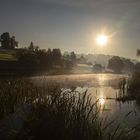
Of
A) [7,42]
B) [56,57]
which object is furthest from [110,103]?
[7,42]

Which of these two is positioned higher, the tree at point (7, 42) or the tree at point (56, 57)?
the tree at point (7, 42)

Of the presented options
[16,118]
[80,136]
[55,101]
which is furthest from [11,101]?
[80,136]

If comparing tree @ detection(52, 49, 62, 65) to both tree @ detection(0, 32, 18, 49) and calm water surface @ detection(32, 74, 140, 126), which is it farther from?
calm water surface @ detection(32, 74, 140, 126)

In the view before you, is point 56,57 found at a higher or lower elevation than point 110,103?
higher

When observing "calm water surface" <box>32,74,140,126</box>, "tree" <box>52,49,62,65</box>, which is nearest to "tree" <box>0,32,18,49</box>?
"tree" <box>52,49,62,65</box>

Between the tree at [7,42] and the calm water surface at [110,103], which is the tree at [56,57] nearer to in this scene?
the tree at [7,42]

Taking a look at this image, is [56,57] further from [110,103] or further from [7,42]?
[110,103]

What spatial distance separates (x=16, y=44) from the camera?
603 ft

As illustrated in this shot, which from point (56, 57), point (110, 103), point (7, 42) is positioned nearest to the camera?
point (110, 103)

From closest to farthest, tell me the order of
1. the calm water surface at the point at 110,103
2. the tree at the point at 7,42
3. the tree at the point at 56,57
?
the calm water surface at the point at 110,103, the tree at the point at 56,57, the tree at the point at 7,42

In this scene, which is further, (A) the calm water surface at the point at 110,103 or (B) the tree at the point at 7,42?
(B) the tree at the point at 7,42

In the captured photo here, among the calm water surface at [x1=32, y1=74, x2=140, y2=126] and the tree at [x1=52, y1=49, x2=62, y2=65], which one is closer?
the calm water surface at [x1=32, y1=74, x2=140, y2=126]

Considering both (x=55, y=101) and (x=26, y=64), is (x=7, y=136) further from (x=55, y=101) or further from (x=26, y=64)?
(x=26, y=64)

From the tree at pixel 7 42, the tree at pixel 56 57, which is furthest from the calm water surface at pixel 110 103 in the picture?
the tree at pixel 7 42
